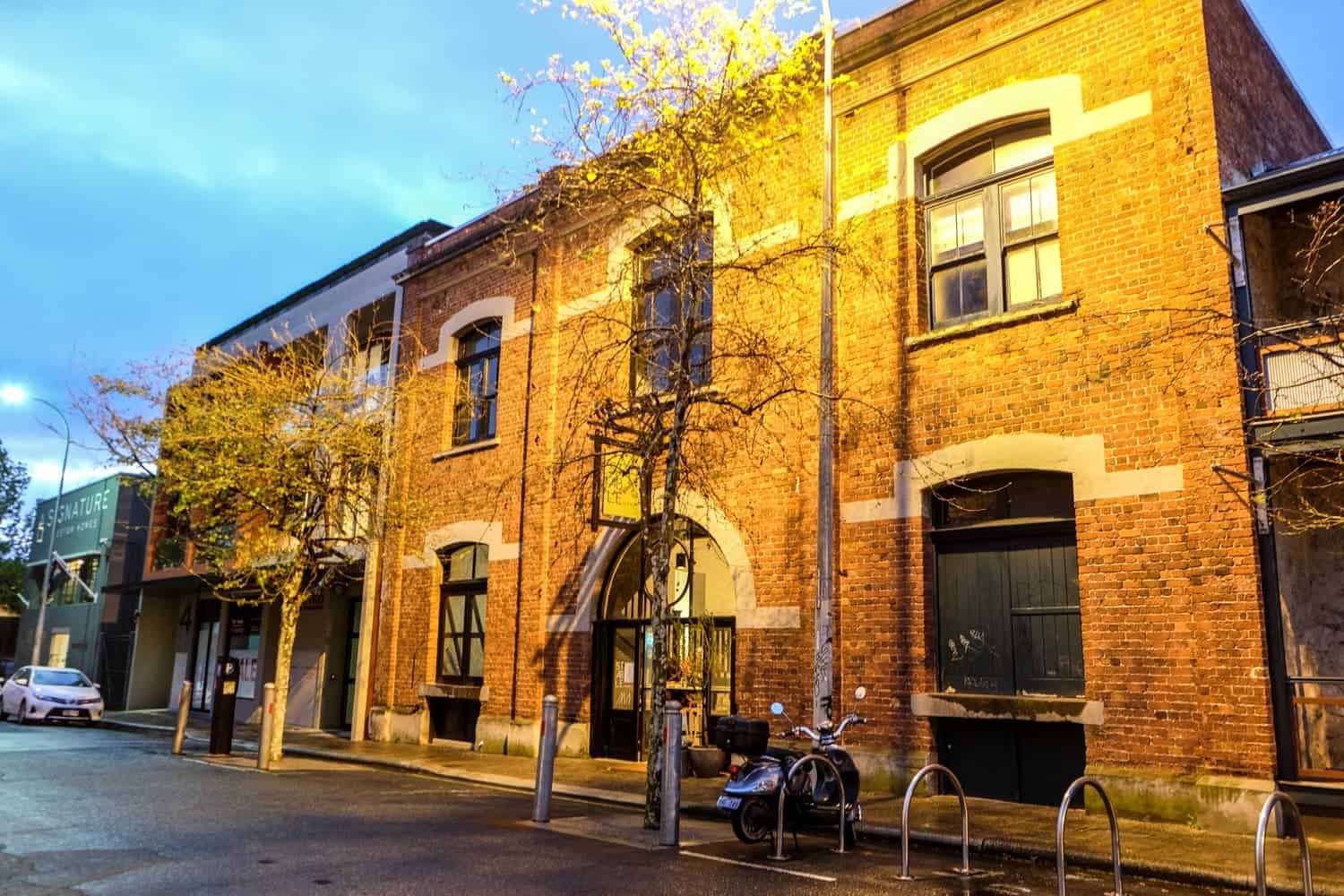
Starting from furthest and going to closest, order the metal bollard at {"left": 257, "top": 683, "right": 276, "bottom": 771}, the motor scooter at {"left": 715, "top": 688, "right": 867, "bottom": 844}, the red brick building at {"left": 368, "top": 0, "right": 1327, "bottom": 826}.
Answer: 1. the metal bollard at {"left": 257, "top": 683, "right": 276, "bottom": 771}
2. the red brick building at {"left": 368, "top": 0, "right": 1327, "bottom": 826}
3. the motor scooter at {"left": 715, "top": 688, "right": 867, "bottom": 844}

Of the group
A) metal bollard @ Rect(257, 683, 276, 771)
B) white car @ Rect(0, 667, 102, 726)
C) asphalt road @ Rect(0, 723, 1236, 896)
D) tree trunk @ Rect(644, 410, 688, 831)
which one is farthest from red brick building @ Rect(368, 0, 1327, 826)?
white car @ Rect(0, 667, 102, 726)

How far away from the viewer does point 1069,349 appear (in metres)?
10.9

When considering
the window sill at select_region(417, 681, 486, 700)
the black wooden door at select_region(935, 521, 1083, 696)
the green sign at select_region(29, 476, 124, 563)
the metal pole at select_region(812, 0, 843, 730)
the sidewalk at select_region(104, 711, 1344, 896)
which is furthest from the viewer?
the green sign at select_region(29, 476, 124, 563)

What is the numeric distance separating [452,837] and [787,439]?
6.83 m

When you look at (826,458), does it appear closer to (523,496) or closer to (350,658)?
(523,496)

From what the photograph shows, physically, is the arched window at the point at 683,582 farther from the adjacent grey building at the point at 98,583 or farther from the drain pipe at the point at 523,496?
the adjacent grey building at the point at 98,583

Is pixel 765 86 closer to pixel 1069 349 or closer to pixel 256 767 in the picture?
pixel 1069 349

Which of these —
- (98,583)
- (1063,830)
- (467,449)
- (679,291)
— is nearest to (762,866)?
(1063,830)

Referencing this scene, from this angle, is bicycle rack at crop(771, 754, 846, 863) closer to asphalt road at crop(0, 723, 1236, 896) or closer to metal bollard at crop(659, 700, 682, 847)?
asphalt road at crop(0, 723, 1236, 896)

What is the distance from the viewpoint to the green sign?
113 feet

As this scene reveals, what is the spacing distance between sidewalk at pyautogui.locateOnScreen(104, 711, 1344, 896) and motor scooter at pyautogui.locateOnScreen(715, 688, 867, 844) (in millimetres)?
869

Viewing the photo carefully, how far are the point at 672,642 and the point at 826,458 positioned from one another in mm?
4628

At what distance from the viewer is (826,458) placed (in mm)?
11133

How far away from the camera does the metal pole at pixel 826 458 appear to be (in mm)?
10461
